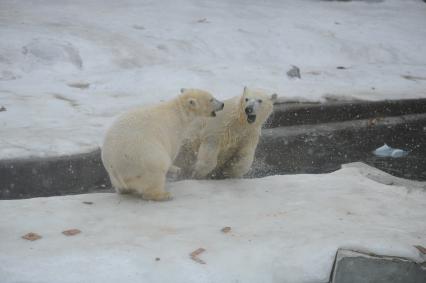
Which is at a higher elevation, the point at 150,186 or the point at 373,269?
the point at 150,186

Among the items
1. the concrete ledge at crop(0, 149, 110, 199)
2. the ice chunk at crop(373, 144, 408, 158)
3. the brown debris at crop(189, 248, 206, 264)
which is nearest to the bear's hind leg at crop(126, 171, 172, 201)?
the brown debris at crop(189, 248, 206, 264)

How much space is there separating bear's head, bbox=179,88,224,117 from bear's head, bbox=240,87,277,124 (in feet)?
0.75

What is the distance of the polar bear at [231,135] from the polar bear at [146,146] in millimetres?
467

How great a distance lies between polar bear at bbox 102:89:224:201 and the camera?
426cm

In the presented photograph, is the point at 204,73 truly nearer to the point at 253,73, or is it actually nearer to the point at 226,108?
the point at 253,73

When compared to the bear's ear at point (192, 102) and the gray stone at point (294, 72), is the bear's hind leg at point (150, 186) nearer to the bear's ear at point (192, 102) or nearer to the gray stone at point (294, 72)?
the bear's ear at point (192, 102)

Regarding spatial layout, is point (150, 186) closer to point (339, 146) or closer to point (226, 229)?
point (226, 229)

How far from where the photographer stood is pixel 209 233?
12.8ft

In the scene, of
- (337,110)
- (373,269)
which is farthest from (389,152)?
(373,269)

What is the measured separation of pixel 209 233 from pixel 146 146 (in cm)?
81

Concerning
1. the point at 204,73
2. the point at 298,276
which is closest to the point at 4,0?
the point at 204,73

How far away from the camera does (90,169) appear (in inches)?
219

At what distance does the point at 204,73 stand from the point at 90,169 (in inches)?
140

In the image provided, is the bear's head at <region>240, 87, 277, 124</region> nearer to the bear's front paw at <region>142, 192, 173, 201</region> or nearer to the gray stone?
the bear's front paw at <region>142, 192, 173, 201</region>
